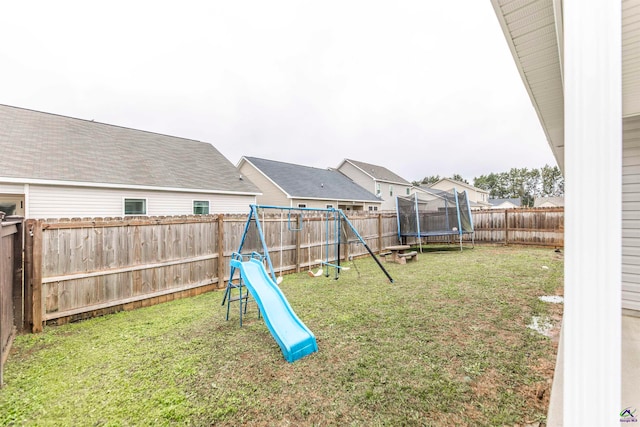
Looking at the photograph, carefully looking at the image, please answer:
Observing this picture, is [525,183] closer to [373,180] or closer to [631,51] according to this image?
[373,180]

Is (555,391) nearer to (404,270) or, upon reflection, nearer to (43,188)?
(404,270)

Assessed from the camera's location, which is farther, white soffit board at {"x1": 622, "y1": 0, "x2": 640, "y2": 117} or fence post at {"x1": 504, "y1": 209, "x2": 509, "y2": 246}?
fence post at {"x1": 504, "y1": 209, "x2": 509, "y2": 246}

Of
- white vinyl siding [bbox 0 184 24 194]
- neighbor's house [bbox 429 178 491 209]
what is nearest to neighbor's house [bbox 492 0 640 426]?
white vinyl siding [bbox 0 184 24 194]

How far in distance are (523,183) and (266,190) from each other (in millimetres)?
62468

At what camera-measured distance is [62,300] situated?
4.14 meters

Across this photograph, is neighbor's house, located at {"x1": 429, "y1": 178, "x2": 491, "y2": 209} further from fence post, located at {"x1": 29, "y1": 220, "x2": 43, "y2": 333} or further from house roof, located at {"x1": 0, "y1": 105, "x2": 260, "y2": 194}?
fence post, located at {"x1": 29, "y1": 220, "x2": 43, "y2": 333}

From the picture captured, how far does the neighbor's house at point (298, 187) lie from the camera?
649 inches

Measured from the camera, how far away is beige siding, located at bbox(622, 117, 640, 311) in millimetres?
3992

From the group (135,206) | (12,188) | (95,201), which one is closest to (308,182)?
(135,206)

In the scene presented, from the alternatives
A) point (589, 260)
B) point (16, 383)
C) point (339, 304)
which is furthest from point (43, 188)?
point (589, 260)

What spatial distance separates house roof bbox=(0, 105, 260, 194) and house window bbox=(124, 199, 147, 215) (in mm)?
642

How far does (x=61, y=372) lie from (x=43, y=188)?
27.4 feet

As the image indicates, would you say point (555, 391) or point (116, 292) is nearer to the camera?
point (555, 391)

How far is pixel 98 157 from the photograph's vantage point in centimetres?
1034
